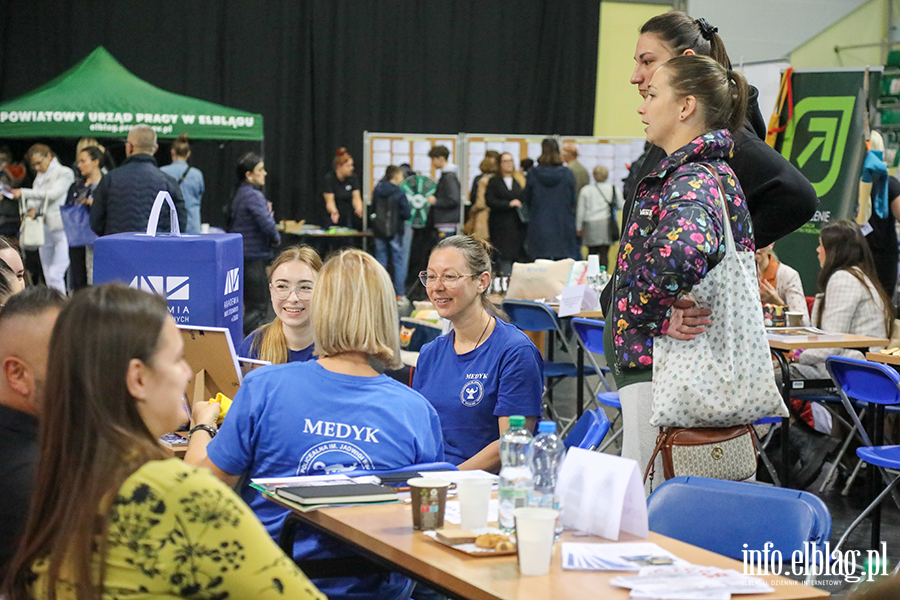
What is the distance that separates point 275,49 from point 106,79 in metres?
4.38

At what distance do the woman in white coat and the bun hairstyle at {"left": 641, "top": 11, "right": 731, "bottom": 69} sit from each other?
787 centimetres

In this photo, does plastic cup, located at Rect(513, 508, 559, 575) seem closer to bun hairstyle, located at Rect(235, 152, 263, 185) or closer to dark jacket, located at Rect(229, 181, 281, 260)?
dark jacket, located at Rect(229, 181, 281, 260)

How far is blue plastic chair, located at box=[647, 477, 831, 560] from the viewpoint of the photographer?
80.1 inches

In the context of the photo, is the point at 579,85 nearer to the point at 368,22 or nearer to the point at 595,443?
the point at 368,22

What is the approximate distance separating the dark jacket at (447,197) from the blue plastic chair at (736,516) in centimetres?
Result: 962

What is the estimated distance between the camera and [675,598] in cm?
147

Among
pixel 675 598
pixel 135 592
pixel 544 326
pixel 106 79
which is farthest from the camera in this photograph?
pixel 106 79

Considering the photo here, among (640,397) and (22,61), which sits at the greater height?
(22,61)

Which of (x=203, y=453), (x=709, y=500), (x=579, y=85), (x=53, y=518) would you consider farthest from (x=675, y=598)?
(x=579, y=85)

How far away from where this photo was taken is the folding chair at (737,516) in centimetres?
204

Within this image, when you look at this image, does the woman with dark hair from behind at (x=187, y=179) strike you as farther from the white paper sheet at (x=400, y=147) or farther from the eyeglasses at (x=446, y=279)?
the eyeglasses at (x=446, y=279)

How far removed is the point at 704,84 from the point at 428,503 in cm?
128

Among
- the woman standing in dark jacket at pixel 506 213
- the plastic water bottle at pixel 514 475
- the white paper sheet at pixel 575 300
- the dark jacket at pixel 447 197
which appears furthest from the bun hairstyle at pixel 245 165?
the plastic water bottle at pixel 514 475

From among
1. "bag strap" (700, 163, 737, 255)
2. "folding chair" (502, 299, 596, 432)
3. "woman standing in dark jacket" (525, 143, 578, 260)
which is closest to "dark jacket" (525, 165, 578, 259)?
"woman standing in dark jacket" (525, 143, 578, 260)
